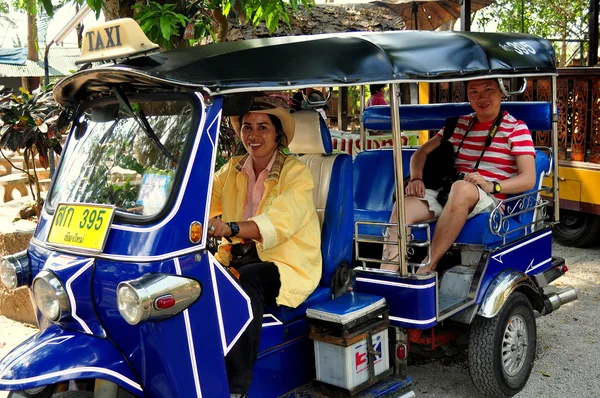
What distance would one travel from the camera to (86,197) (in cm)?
310

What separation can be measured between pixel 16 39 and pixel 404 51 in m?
39.3

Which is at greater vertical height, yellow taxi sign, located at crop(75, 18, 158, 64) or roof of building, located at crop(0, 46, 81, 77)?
roof of building, located at crop(0, 46, 81, 77)

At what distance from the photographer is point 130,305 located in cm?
259

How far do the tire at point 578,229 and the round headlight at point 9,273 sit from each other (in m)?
5.89

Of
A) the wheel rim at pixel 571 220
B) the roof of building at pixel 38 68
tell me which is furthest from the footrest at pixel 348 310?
the roof of building at pixel 38 68

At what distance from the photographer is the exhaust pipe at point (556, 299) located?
4504mm

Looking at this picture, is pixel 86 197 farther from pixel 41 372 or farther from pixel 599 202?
pixel 599 202

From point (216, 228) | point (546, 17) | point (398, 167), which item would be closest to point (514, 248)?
point (398, 167)

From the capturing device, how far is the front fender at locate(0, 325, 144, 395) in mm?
2566

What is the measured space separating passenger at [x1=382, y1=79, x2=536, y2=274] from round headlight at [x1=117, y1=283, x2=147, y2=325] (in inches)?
68.2

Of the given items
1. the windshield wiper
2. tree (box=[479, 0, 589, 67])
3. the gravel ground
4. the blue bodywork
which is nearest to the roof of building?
tree (box=[479, 0, 589, 67])

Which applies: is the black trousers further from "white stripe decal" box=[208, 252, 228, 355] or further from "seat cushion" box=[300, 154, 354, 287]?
"seat cushion" box=[300, 154, 354, 287]

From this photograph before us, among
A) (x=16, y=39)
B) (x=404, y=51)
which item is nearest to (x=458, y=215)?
(x=404, y=51)

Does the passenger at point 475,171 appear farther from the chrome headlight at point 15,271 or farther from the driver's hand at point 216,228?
the chrome headlight at point 15,271
